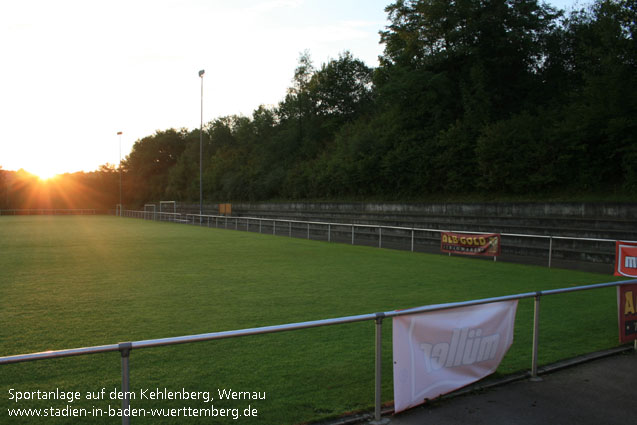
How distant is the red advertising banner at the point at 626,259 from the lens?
10742mm

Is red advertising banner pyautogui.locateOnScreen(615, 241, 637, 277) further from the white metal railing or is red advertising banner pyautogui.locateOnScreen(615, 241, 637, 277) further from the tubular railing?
the tubular railing

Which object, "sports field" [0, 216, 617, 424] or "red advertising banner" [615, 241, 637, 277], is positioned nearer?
"sports field" [0, 216, 617, 424]

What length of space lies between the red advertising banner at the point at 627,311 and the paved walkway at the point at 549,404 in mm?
775

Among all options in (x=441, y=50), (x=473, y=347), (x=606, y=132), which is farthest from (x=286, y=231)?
(x=473, y=347)

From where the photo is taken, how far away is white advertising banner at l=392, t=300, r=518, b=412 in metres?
3.69

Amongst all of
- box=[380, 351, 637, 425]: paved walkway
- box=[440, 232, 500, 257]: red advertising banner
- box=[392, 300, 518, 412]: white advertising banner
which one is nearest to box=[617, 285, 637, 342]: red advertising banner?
box=[380, 351, 637, 425]: paved walkway

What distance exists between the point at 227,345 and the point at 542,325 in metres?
4.42

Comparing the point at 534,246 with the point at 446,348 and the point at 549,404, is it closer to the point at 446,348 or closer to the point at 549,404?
the point at 549,404

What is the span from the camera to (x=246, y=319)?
682 centimetres

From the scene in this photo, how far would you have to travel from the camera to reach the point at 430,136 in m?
28.4

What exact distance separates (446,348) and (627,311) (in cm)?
294

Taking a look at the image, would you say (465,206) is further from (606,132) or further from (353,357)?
(353,357)

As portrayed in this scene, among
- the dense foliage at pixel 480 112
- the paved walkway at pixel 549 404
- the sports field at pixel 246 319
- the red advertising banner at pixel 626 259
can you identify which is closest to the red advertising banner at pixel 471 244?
the sports field at pixel 246 319

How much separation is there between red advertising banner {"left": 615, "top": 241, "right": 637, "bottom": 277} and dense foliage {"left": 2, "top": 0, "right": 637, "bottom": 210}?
23.2ft
